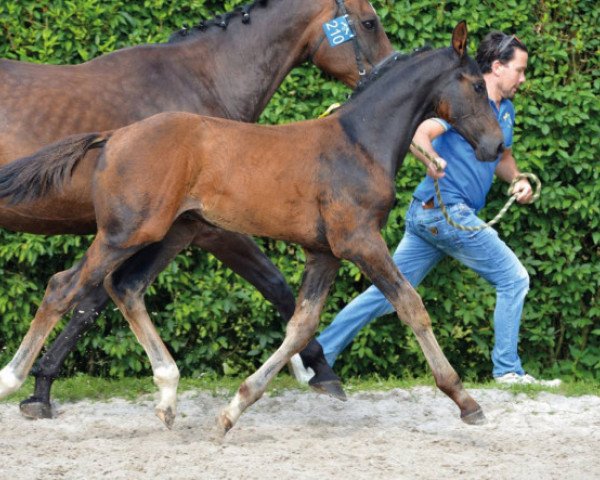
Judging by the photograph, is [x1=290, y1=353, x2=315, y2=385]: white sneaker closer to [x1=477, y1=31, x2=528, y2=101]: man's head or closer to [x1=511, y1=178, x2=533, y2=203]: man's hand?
[x1=511, y1=178, x2=533, y2=203]: man's hand

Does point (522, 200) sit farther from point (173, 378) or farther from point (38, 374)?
point (38, 374)

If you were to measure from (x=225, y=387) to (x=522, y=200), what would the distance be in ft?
6.39

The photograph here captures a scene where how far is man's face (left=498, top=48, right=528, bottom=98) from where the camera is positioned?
21.1 ft

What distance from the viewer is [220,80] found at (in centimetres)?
612

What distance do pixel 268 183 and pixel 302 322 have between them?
0.71 metres

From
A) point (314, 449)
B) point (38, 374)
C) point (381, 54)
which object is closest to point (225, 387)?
point (38, 374)

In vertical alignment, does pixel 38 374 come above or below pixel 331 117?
below

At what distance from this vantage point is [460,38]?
5281 millimetres

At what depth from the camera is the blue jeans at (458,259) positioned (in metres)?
6.39

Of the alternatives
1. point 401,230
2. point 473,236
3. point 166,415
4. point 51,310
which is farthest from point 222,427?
point 401,230

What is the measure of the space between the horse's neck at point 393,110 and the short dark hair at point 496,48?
1.19 metres

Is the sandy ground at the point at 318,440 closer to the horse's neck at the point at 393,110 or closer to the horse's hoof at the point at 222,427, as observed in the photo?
the horse's hoof at the point at 222,427

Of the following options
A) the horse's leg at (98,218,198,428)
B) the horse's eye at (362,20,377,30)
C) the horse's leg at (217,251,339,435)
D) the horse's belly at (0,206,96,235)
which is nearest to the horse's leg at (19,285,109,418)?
the horse's belly at (0,206,96,235)

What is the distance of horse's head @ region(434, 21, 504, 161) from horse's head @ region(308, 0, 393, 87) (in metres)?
0.90
